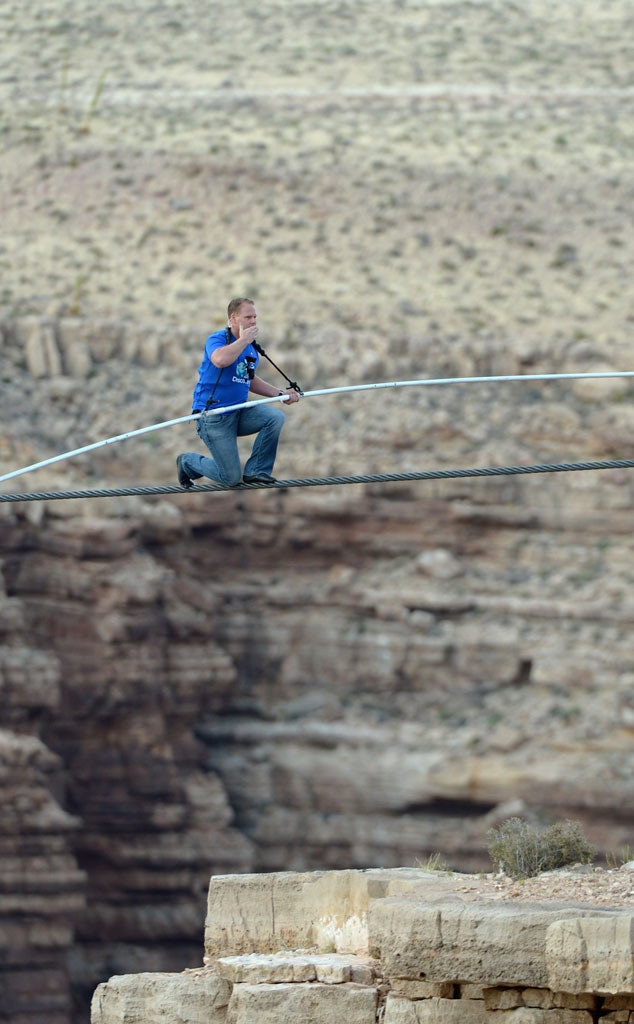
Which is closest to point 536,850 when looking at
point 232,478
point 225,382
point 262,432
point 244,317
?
point 232,478

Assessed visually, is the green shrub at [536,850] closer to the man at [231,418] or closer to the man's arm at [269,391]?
the man at [231,418]

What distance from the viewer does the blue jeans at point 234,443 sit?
20.8 meters

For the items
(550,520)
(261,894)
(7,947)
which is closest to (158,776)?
(7,947)

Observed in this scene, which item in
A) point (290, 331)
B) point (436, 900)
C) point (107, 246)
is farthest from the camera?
point (107, 246)

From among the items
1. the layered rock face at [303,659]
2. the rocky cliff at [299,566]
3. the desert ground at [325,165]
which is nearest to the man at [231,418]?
the rocky cliff at [299,566]

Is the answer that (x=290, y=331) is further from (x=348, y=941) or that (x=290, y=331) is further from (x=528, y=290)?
(x=348, y=941)

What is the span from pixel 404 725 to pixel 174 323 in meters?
12.1

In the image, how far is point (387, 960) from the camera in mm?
18344

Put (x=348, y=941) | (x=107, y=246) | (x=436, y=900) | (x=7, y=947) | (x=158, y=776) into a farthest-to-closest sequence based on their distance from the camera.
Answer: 1. (x=107, y=246)
2. (x=158, y=776)
3. (x=7, y=947)
4. (x=348, y=941)
5. (x=436, y=900)

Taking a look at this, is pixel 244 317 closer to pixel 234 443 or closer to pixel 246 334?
pixel 246 334

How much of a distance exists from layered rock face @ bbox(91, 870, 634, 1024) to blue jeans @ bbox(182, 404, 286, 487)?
146 inches

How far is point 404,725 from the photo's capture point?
1975 inches

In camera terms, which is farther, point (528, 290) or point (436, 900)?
point (528, 290)

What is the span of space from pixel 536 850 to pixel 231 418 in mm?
5298
